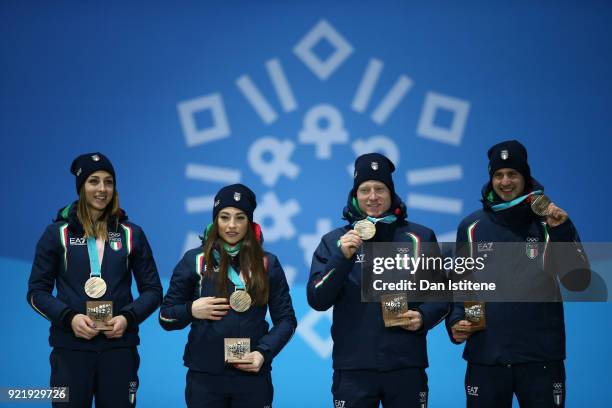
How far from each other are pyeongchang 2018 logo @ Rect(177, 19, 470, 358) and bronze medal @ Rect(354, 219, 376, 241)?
7.01 ft

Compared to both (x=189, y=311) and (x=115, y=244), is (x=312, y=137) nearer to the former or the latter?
(x=115, y=244)

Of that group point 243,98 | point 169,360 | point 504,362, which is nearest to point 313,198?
point 243,98

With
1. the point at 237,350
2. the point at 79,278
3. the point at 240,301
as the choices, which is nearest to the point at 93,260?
the point at 79,278

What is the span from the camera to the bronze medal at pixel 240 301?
3.96 meters

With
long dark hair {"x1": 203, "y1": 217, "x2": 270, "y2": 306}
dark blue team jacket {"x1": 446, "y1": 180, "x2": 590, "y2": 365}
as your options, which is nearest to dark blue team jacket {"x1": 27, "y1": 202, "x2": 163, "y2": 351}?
long dark hair {"x1": 203, "y1": 217, "x2": 270, "y2": 306}

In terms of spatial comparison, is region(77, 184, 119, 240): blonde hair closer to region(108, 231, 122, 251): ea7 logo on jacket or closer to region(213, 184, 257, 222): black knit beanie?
region(108, 231, 122, 251): ea7 logo on jacket

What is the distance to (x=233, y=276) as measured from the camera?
13.3ft

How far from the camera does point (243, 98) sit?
6.21 meters

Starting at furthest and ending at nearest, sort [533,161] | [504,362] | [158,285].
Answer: [533,161]
[158,285]
[504,362]

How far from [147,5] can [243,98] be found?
1.05 metres

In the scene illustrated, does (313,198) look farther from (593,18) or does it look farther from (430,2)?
(593,18)

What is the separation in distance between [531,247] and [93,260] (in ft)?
7.36

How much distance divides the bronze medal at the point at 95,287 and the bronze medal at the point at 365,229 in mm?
1331

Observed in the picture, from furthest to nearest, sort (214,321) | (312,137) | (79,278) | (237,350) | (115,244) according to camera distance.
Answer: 1. (312,137)
2. (115,244)
3. (79,278)
4. (214,321)
5. (237,350)
